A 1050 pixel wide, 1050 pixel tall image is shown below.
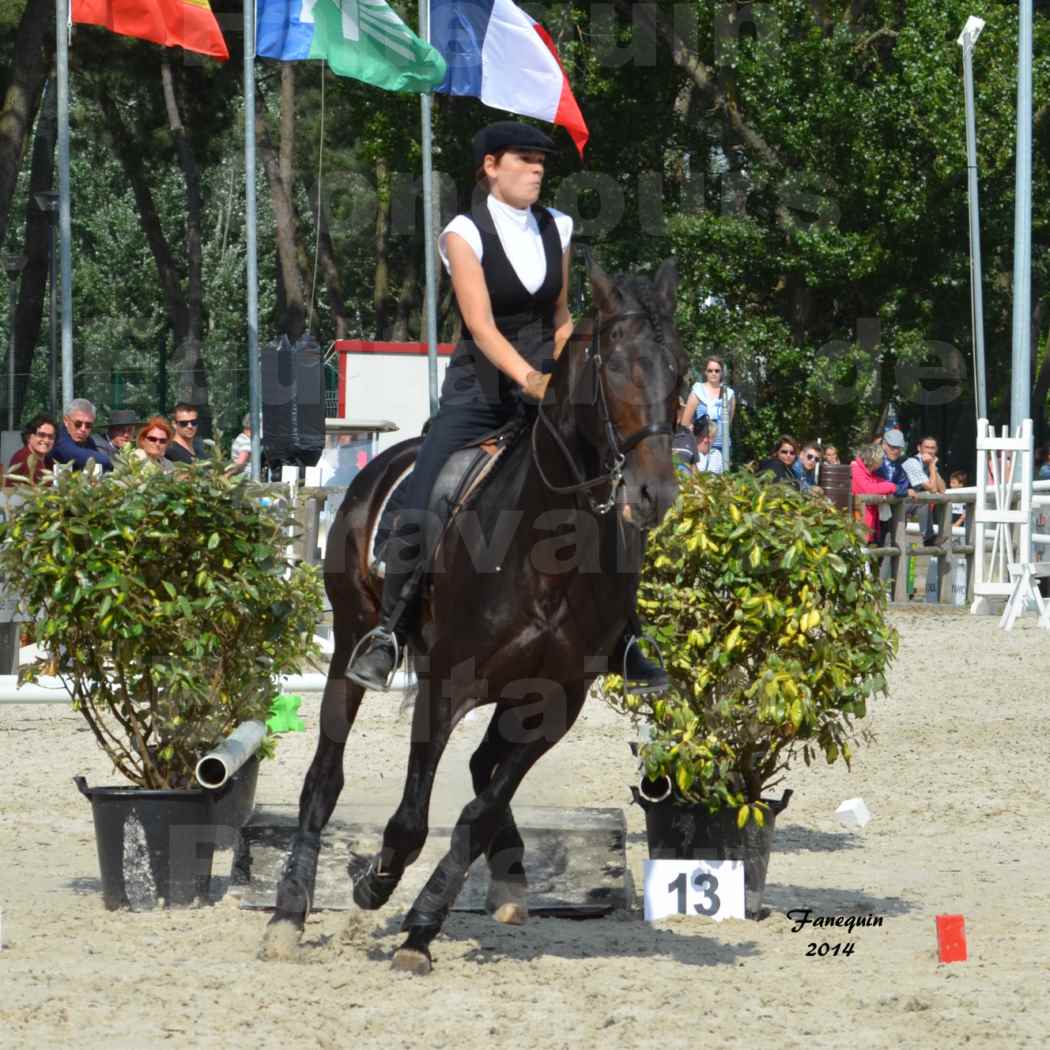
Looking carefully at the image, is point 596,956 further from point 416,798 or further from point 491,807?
point 416,798

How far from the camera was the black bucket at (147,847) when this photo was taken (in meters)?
7.50

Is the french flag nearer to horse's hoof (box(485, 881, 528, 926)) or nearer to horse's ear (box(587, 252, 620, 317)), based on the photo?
horse's hoof (box(485, 881, 528, 926))

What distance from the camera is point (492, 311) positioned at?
6770 mm

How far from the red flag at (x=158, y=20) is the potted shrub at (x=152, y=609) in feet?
49.3

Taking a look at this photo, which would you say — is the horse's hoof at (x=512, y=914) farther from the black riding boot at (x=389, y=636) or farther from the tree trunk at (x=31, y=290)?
the tree trunk at (x=31, y=290)

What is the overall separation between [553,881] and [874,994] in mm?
1774

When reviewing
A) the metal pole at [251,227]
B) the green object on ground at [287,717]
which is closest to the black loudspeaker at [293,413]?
the metal pole at [251,227]

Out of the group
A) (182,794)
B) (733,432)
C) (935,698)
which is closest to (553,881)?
(182,794)

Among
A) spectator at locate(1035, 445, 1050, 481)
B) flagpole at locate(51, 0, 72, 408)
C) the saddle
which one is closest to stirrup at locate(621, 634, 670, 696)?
the saddle

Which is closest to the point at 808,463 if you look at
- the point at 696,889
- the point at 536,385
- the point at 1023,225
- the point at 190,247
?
the point at 1023,225

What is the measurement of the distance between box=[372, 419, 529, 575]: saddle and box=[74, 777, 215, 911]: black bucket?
1722mm

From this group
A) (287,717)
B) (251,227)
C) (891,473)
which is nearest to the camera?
(287,717)

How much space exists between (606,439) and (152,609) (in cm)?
241

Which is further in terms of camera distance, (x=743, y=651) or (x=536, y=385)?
(x=743, y=651)
